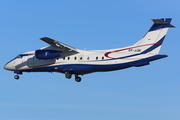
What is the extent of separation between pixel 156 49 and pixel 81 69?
6.92m

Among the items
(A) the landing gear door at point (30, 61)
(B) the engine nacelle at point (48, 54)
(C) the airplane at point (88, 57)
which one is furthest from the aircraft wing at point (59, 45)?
(A) the landing gear door at point (30, 61)

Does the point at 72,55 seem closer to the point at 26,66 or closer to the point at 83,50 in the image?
the point at 83,50

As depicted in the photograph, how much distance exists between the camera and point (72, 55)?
40.4 meters

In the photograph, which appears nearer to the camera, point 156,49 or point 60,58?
point 156,49

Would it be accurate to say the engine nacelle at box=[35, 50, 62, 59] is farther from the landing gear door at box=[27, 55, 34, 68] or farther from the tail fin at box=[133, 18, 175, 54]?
the tail fin at box=[133, 18, 175, 54]

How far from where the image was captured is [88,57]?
39.5 meters

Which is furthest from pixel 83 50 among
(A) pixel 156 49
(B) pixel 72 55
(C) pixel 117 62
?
(A) pixel 156 49

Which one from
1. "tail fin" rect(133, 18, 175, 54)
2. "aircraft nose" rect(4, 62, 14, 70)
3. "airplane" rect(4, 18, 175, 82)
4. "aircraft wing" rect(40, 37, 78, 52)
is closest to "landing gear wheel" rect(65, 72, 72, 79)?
"airplane" rect(4, 18, 175, 82)

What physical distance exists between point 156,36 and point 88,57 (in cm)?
619

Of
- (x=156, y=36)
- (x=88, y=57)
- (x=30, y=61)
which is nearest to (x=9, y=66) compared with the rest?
(x=30, y=61)

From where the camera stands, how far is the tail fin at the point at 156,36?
37466 millimetres

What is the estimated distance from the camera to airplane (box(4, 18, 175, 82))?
37531 mm

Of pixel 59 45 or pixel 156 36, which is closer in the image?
pixel 156 36

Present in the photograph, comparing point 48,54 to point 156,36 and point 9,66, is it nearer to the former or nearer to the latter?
point 9,66
